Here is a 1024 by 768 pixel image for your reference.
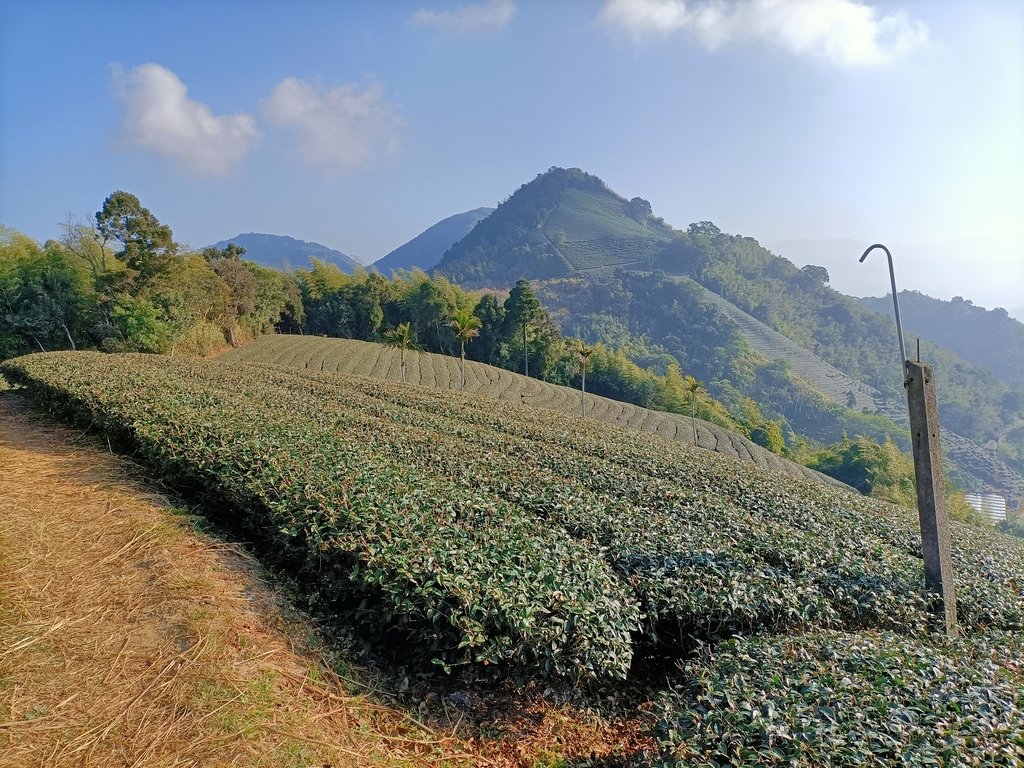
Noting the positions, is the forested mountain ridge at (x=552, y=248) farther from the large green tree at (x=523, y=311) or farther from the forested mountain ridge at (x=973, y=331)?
the large green tree at (x=523, y=311)

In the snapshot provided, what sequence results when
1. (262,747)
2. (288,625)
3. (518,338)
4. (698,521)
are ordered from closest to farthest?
1. (262,747)
2. (288,625)
3. (698,521)
4. (518,338)

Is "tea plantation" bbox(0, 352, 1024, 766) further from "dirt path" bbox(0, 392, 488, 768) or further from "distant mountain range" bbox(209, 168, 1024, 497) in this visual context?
"distant mountain range" bbox(209, 168, 1024, 497)

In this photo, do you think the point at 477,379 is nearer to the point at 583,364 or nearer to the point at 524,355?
the point at 524,355

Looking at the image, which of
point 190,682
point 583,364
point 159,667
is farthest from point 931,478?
point 583,364

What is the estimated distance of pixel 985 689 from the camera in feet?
9.89

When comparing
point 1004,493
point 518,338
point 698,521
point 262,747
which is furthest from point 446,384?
point 1004,493

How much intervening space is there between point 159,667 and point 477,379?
36.6 meters

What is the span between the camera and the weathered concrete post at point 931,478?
15.3ft

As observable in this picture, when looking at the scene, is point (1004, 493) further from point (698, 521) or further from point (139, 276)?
point (139, 276)

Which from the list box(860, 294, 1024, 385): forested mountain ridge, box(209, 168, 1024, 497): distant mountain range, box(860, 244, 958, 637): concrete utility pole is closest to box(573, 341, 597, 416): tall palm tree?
box(860, 244, 958, 637): concrete utility pole

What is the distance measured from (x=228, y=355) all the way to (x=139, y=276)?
26.7 ft

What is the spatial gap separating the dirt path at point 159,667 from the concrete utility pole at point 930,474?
14.5ft

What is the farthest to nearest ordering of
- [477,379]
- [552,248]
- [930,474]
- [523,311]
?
[552,248]
[523,311]
[477,379]
[930,474]

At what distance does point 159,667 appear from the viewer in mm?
3250
